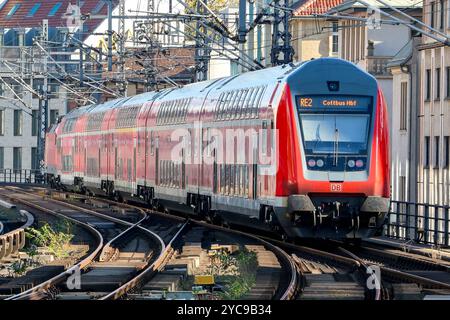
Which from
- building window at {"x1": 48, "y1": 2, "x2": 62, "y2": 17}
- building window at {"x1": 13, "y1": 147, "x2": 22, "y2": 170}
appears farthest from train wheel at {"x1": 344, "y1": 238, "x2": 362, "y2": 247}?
building window at {"x1": 48, "y1": 2, "x2": 62, "y2": 17}

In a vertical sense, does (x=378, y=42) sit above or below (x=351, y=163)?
above

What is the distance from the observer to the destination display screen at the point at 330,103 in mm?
27844

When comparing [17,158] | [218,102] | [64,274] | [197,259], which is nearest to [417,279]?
[64,274]

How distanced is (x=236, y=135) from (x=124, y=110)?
19.3m

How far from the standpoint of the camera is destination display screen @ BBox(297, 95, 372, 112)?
27.8 meters

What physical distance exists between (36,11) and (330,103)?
354ft

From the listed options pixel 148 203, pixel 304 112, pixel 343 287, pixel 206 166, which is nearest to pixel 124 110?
pixel 148 203

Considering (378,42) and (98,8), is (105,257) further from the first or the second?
(98,8)

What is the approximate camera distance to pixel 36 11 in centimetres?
13350

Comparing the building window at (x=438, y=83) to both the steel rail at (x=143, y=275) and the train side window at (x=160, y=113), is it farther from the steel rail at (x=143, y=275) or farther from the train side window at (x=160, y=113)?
the steel rail at (x=143, y=275)

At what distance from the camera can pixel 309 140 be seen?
2766 cm

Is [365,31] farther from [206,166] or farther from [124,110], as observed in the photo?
[206,166]

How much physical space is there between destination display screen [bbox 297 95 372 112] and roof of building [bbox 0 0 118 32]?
315ft

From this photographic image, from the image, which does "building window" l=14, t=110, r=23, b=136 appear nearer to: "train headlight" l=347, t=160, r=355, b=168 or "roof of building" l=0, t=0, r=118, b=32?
"roof of building" l=0, t=0, r=118, b=32
